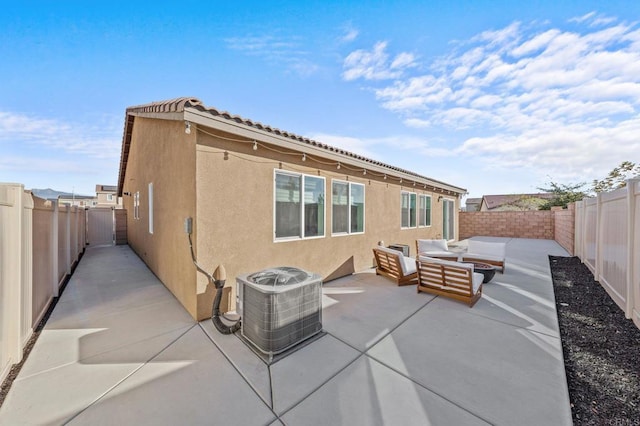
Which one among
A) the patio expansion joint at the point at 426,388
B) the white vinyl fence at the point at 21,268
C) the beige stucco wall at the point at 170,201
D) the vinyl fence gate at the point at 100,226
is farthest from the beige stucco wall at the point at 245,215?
the vinyl fence gate at the point at 100,226

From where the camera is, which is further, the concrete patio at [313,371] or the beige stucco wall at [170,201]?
the beige stucco wall at [170,201]

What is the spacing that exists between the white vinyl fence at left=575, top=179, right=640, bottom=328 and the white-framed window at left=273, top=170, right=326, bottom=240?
5.54 metres

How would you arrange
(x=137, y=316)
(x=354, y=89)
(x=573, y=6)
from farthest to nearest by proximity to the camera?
(x=354, y=89), (x=573, y=6), (x=137, y=316)

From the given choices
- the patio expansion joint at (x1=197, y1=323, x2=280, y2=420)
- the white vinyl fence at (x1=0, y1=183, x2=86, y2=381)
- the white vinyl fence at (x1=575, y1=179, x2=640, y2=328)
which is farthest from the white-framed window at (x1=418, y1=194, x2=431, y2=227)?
the white vinyl fence at (x1=0, y1=183, x2=86, y2=381)

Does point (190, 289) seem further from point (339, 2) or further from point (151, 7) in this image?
point (339, 2)

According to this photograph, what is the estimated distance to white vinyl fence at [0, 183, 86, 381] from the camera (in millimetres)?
2653

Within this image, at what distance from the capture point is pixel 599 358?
309 cm

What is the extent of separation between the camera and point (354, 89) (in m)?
8.82

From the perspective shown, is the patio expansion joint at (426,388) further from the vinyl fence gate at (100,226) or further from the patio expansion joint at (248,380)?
the vinyl fence gate at (100,226)

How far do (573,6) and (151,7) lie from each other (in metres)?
10.6

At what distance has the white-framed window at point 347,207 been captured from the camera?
666 cm

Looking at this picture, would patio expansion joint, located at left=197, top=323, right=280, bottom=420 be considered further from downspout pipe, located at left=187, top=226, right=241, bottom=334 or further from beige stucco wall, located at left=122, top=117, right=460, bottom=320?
beige stucco wall, located at left=122, top=117, right=460, bottom=320

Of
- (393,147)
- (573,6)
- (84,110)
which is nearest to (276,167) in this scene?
(573,6)

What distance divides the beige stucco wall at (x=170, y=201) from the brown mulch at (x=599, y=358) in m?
5.12
